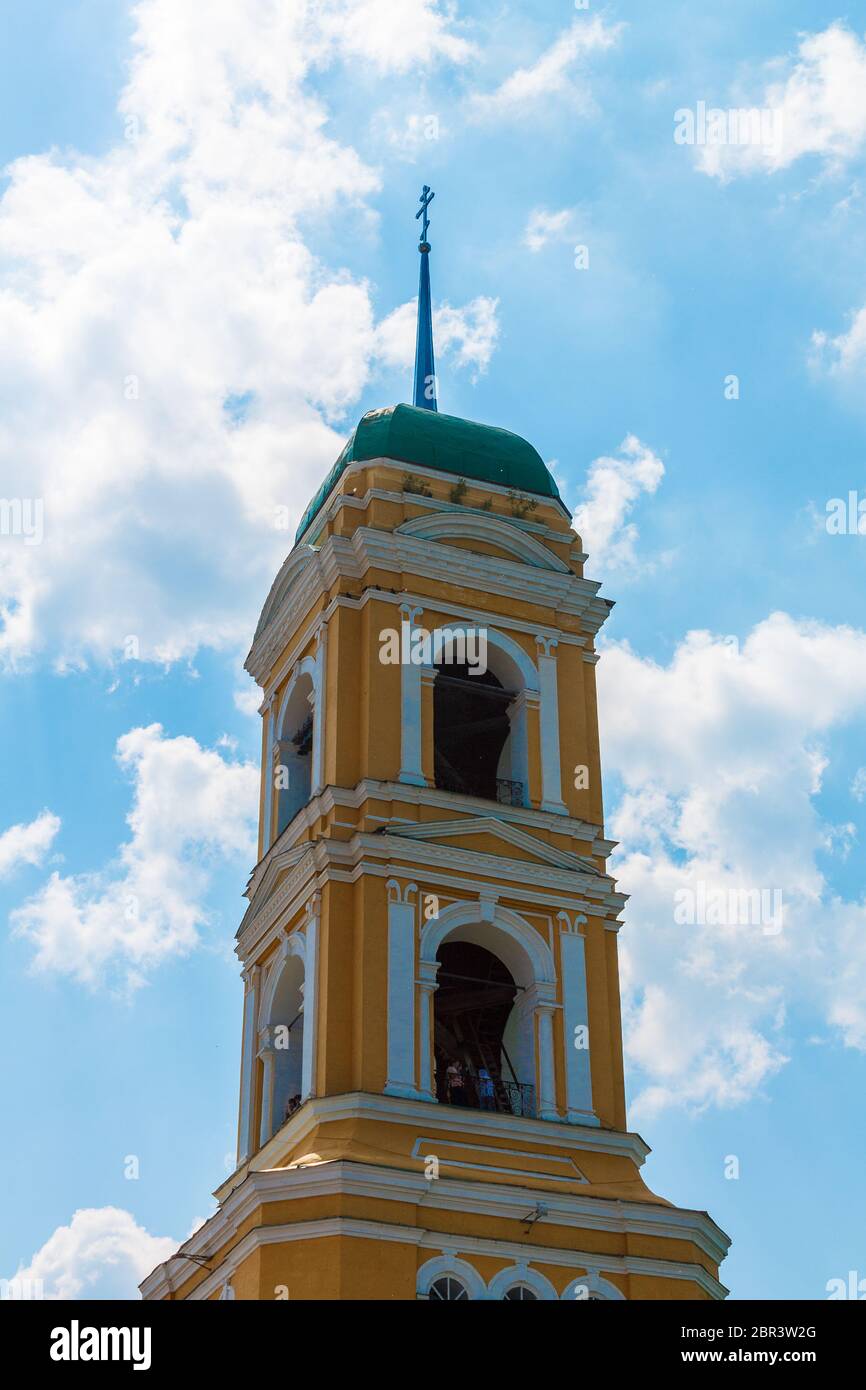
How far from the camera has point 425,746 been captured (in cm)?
2848

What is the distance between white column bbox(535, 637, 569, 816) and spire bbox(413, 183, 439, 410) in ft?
21.1

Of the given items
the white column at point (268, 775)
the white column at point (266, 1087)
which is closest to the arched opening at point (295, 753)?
the white column at point (268, 775)

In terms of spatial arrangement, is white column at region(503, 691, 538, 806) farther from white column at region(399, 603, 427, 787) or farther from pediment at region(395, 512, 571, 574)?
pediment at region(395, 512, 571, 574)

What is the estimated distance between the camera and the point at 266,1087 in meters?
28.6

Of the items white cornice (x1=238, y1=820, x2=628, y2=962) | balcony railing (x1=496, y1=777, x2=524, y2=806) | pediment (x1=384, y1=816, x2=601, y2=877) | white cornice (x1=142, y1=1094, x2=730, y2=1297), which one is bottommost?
white cornice (x1=142, y1=1094, x2=730, y2=1297)

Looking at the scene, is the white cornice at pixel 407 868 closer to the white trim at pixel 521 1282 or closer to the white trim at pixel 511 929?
the white trim at pixel 511 929

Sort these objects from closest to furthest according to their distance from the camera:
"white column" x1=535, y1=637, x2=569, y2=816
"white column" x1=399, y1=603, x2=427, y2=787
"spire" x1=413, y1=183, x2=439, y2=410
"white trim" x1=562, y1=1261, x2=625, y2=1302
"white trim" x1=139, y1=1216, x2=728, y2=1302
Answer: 1. "white trim" x1=139, y1=1216, x2=728, y2=1302
2. "white trim" x1=562, y1=1261, x2=625, y2=1302
3. "white column" x1=399, y1=603, x2=427, y2=787
4. "white column" x1=535, y1=637, x2=569, y2=816
5. "spire" x1=413, y1=183, x2=439, y2=410

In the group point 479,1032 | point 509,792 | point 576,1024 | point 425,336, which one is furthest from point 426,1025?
point 425,336

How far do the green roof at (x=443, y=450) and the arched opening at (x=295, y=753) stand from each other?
289 cm

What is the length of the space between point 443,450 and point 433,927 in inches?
328

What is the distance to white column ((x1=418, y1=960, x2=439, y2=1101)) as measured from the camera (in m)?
25.7

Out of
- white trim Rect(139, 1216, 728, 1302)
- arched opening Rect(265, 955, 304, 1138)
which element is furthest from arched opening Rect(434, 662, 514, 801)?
white trim Rect(139, 1216, 728, 1302)
